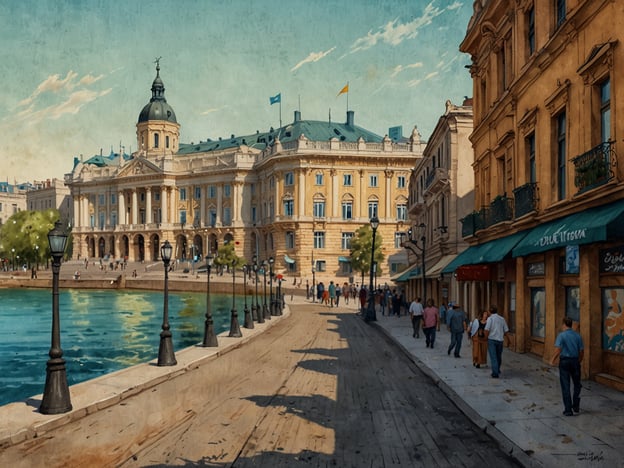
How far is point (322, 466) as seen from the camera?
8883 mm

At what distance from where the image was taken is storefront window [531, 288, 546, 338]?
19703 millimetres

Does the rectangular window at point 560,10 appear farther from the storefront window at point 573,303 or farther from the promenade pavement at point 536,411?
the promenade pavement at point 536,411

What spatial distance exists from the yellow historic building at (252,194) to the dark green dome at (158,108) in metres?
0.22

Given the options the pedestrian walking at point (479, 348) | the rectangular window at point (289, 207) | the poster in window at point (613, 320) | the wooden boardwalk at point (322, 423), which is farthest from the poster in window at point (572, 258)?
the rectangular window at point (289, 207)

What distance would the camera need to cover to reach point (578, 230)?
48.3 ft

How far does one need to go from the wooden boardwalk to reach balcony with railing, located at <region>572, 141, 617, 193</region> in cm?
585

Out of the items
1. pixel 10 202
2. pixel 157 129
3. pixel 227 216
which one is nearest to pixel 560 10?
pixel 227 216

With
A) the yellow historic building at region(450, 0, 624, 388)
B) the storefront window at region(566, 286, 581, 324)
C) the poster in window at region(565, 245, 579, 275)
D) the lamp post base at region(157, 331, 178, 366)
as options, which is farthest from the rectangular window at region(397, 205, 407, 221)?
the poster in window at region(565, 245, 579, 275)

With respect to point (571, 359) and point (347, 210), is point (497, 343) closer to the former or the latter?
point (571, 359)

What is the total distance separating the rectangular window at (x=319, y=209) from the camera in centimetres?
10000

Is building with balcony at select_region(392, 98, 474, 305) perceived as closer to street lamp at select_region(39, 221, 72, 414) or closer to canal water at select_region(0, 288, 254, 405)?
canal water at select_region(0, 288, 254, 405)

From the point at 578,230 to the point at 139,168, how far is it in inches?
4655

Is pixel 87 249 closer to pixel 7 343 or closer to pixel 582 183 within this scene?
pixel 7 343

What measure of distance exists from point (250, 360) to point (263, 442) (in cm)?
1108
